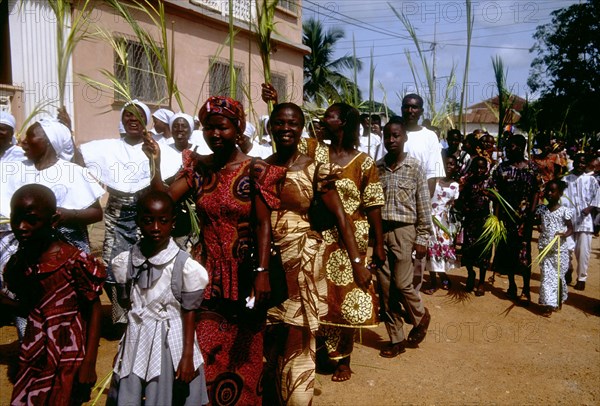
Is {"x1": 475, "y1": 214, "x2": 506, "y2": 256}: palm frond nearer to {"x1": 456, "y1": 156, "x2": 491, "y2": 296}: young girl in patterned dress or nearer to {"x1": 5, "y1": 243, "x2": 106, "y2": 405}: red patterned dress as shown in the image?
{"x1": 456, "y1": 156, "x2": 491, "y2": 296}: young girl in patterned dress

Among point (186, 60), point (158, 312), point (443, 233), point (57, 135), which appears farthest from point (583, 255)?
point (186, 60)

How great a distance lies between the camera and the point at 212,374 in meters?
2.86

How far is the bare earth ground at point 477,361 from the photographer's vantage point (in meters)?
3.87

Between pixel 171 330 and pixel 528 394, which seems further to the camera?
pixel 528 394

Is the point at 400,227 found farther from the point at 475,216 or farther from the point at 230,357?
the point at 475,216

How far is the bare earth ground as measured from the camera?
3.87m

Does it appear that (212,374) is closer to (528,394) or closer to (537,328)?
(528,394)

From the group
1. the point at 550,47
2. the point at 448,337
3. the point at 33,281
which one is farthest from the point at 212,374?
the point at 550,47

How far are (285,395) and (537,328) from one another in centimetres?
348

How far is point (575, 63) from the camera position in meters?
→ 27.3

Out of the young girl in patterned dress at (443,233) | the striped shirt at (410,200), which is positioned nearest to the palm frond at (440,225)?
the young girl in patterned dress at (443,233)

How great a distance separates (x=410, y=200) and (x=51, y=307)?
117 inches

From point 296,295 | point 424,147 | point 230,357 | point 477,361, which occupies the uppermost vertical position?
point 424,147

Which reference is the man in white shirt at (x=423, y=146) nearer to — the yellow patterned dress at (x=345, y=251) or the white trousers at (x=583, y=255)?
the yellow patterned dress at (x=345, y=251)
